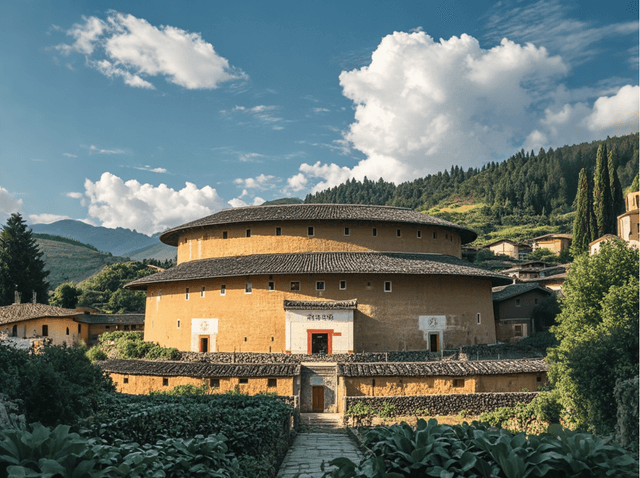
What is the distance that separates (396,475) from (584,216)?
6796 centimetres

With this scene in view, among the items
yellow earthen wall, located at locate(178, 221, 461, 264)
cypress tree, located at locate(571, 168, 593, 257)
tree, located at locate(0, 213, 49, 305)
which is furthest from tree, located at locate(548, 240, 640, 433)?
tree, located at locate(0, 213, 49, 305)

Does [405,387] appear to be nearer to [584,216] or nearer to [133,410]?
[133,410]

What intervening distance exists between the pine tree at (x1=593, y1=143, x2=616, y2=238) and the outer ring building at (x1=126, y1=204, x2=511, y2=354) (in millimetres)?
35928

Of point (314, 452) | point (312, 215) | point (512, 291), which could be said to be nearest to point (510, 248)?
point (512, 291)

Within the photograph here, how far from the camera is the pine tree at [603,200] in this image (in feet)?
207

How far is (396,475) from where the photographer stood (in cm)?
583

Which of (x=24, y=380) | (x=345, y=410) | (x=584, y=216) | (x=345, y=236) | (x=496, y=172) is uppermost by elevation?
(x=496, y=172)

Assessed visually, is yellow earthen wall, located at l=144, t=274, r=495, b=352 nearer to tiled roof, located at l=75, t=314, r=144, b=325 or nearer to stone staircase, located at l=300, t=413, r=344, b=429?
stone staircase, located at l=300, t=413, r=344, b=429

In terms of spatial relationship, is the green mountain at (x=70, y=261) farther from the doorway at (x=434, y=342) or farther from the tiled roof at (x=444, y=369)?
the tiled roof at (x=444, y=369)

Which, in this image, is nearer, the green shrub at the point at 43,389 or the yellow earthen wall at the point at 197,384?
the green shrub at the point at 43,389

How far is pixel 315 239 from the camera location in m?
34.0

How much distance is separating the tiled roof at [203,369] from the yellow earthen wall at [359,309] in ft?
15.1

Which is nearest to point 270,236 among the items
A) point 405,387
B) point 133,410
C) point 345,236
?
point 345,236

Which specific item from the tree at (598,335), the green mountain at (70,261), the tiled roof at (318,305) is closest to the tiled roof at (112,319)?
the tiled roof at (318,305)
